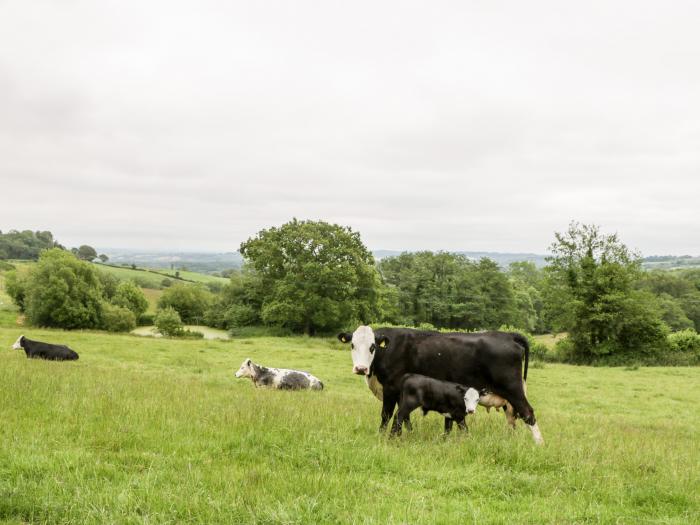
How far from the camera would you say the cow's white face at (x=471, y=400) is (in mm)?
7905

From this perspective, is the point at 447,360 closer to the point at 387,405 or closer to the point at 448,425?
the point at 448,425

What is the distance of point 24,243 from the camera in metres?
160

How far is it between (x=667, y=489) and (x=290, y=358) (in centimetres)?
2563

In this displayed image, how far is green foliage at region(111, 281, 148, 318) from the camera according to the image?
7181cm

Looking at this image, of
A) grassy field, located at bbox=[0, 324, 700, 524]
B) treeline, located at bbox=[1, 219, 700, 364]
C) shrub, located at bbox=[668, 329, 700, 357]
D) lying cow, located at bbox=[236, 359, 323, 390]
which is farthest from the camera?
treeline, located at bbox=[1, 219, 700, 364]

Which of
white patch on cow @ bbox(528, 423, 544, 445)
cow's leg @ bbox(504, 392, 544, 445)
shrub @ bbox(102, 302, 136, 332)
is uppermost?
cow's leg @ bbox(504, 392, 544, 445)

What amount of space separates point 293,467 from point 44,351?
61.7ft

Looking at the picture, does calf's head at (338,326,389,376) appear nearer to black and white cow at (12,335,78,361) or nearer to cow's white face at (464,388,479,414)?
cow's white face at (464,388,479,414)

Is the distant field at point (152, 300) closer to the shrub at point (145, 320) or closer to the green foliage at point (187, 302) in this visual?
the shrub at point (145, 320)

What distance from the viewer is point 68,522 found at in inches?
162

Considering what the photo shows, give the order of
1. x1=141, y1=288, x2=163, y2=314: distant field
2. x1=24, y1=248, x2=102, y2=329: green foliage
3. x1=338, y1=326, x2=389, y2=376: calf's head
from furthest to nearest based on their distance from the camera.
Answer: x1=141, y1=288, x2=163, y2=314: distant field → x1=24, y1=248, x2=102, y2=329: green foliage → x1=338, y1=326, x2=389, y2=376: calf's head

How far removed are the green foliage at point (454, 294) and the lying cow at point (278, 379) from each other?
171ft

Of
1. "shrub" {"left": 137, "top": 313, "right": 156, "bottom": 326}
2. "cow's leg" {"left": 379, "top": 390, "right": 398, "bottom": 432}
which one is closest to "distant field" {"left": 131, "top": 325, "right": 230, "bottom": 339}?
"shrub" {"left": 137, "top": 313, "right": 156, "bottom": 326}

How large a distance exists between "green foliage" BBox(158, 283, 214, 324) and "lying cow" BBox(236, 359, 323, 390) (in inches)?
2571
